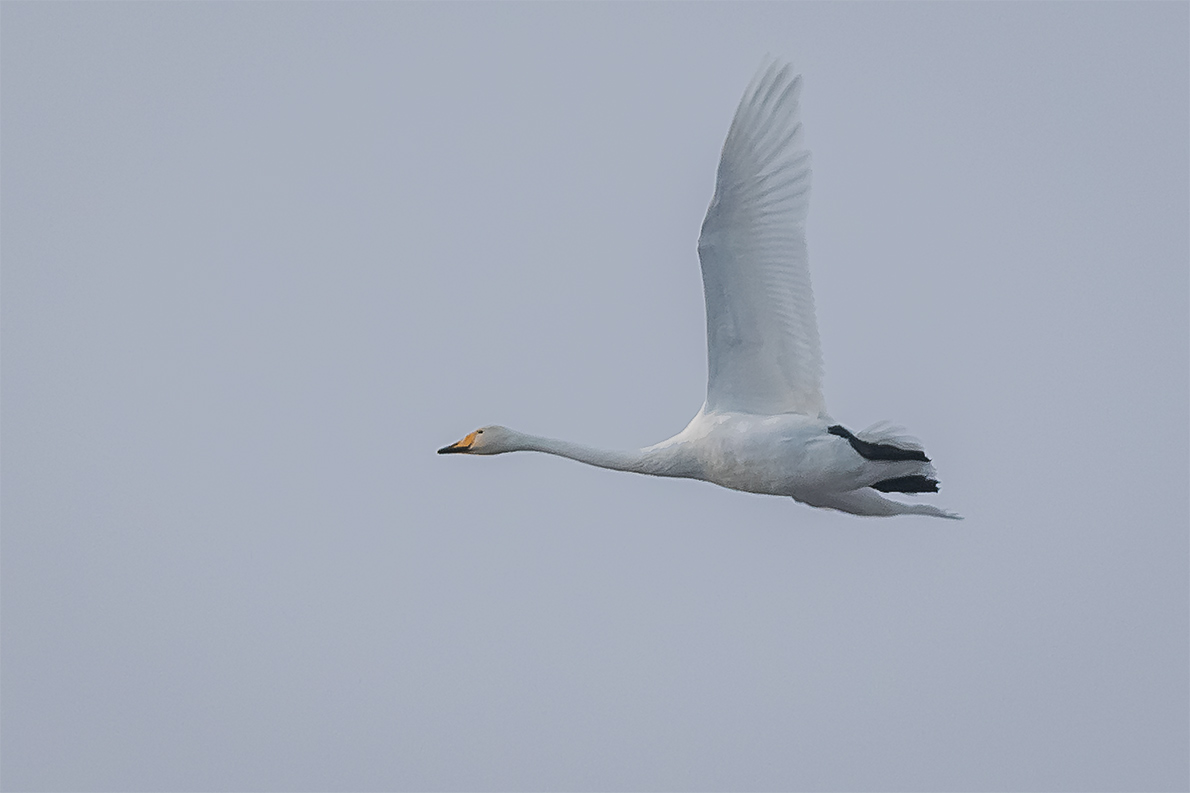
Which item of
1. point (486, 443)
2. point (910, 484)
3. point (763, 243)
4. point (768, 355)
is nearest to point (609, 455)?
point (486, 443)

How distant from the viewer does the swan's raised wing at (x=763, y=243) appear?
2028 cm

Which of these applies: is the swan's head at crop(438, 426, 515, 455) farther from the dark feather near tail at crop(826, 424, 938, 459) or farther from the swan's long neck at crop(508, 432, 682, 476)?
the dark feather near tail at crop(826, 424, 938, 459)

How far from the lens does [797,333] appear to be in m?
20.8

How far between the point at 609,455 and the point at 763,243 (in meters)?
2.81

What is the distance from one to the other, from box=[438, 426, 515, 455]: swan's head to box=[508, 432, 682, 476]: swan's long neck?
13cm

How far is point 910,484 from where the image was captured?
2066cm

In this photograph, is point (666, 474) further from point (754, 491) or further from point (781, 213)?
point (781, 213)

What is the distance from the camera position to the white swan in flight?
20.3m

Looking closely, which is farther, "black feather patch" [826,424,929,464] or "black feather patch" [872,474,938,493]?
"black feather patch" [872,474,938,493]

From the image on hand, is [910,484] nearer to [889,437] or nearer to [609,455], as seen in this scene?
Result: [889,437]

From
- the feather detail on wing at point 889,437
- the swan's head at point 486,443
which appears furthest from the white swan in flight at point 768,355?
the swan's head at point 486,443

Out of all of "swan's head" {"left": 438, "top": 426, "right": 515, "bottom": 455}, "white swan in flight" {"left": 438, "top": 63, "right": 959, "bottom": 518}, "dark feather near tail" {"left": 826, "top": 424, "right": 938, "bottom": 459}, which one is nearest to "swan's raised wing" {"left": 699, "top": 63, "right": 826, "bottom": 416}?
"white swan in flight" {"left": 438, "top": 63, "right": 959, "bottom": 518}

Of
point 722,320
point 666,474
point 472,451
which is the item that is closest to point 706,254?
point 722,320

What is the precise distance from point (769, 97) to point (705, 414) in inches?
125
